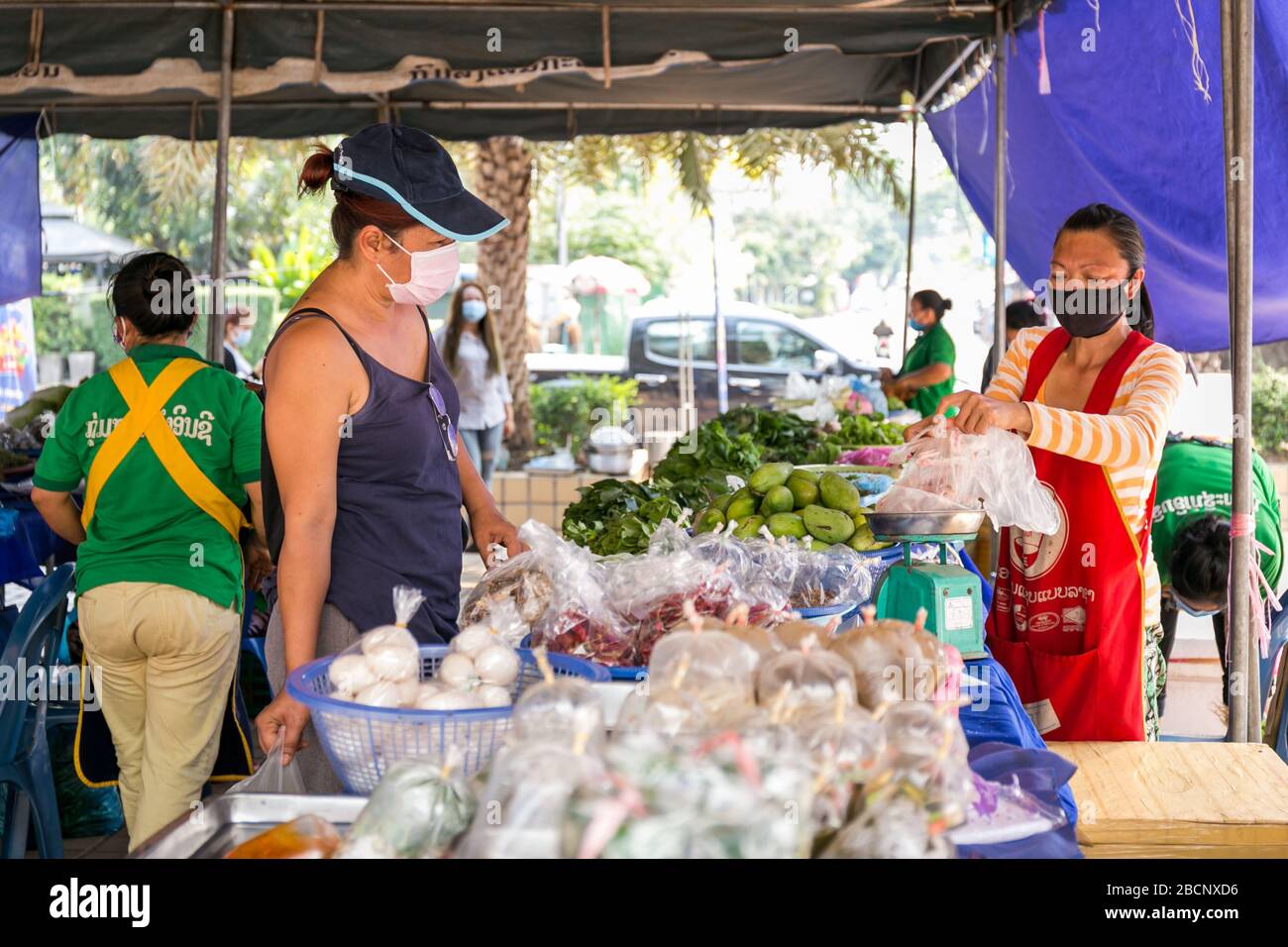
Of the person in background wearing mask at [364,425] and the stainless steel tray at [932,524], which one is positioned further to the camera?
the stainless steel tray at [932,524]

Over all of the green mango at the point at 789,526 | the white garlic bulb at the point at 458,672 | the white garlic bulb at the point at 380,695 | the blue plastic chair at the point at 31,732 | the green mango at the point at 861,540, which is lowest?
the blue plastic chair at the point at 31,732

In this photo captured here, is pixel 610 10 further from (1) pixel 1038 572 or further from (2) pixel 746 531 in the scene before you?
(1) pixel 1038 572

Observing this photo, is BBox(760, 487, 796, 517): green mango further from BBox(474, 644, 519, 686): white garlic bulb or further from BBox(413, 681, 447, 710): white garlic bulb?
BBox(413, 681, 447, 710): white garlic bulb

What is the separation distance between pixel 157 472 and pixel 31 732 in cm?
103

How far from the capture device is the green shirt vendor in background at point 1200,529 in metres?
4.59

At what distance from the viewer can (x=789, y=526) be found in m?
3.39

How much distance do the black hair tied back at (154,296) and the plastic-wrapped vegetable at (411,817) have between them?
8.61 feet

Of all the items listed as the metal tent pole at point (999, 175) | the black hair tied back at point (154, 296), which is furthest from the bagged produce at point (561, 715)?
the metal tent pole at point (999, 175)

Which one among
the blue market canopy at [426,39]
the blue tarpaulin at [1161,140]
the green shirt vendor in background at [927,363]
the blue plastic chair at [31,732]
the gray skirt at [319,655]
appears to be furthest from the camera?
the green shirt vendor in background at [927,363]

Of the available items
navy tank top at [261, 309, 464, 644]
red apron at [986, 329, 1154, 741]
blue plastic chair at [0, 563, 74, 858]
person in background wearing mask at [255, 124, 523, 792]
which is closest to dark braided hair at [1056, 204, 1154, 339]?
red apron at [986, 329, 1154, 741]

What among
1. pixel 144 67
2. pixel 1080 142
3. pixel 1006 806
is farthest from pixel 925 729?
pixel 144 67

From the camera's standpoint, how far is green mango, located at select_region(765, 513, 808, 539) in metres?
3.39

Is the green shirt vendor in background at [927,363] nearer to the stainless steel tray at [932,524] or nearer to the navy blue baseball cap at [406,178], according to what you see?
the stainless steel tray at [932,524]
